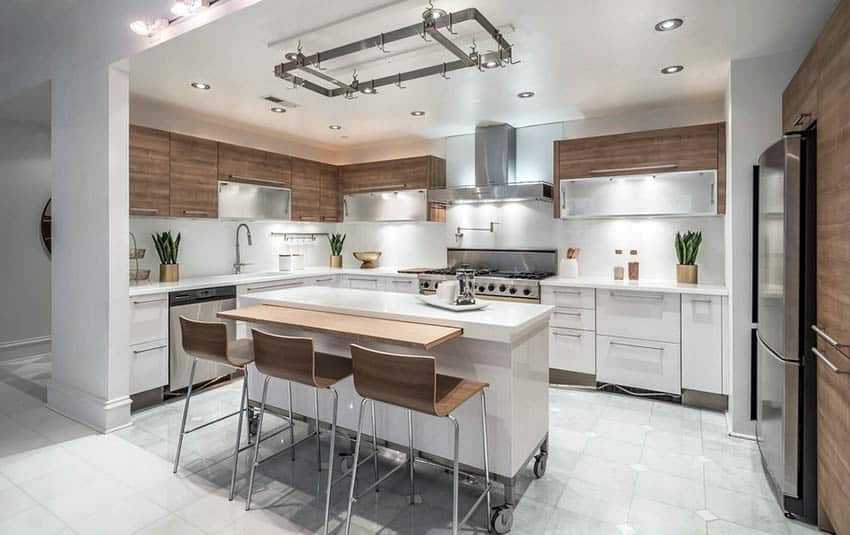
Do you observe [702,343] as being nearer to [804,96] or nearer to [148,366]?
[804,96]

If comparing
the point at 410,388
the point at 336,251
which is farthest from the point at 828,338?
the point at 336,251

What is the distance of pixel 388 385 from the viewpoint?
6.41ft

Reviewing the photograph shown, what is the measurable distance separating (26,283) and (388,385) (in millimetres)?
5518

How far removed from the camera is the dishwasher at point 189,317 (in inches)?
151

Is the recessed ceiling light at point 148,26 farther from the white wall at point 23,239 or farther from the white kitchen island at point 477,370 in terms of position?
the white wall at point 23,239

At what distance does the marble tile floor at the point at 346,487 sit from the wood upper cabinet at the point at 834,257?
1.55ft

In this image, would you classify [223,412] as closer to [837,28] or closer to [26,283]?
[26,283]

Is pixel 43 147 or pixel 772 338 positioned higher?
pixel 43 147

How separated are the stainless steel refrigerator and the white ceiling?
92 centimetres

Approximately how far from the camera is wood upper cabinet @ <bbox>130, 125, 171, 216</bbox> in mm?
3852

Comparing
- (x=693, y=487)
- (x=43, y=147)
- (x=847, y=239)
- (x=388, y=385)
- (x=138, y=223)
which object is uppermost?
(x=43, y=147)

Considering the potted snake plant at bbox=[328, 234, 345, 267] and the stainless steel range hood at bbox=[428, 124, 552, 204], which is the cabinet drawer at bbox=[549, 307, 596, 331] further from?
the potted snake plant at bbox=[328, 234, 345, 267]

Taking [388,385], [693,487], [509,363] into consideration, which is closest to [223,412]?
[388,385]

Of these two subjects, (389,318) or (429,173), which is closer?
(389,318)
